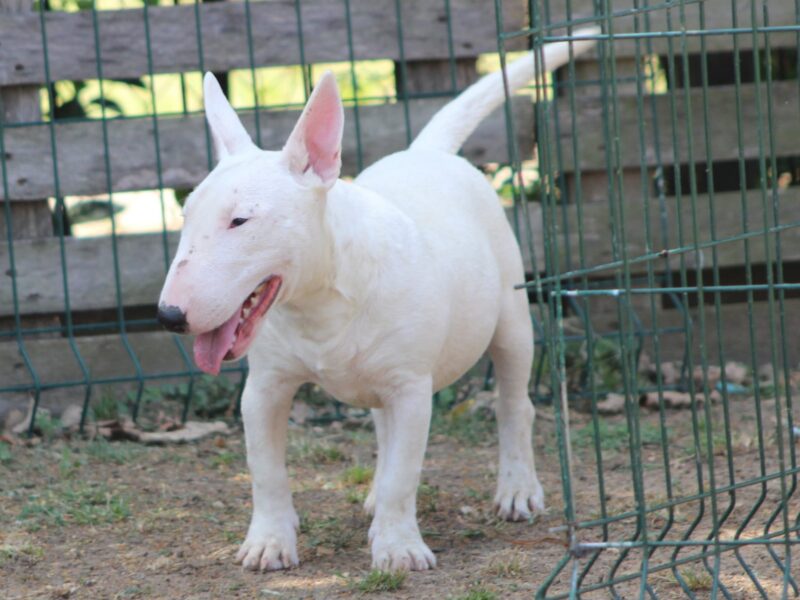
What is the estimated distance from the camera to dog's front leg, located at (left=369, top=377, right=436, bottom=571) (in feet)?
11.7

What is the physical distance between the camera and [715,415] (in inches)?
220

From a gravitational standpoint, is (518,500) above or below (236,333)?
below

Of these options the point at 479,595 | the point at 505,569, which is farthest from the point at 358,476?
the point at 479,595

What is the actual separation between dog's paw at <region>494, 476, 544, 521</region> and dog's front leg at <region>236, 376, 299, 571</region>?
834 millimetres

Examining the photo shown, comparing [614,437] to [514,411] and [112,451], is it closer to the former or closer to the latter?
[514,411]

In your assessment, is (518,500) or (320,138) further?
(518,500)

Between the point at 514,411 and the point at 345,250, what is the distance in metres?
1.12

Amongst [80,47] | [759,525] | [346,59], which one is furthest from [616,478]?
[80,47]

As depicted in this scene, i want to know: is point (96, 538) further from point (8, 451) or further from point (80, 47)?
point (80, 47)

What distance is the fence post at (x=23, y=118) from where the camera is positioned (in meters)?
5.81

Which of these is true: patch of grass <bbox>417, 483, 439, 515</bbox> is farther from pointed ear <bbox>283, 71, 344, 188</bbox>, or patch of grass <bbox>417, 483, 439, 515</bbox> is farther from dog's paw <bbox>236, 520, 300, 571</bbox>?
pointed ear <bbox>283, 71, 344, 188</bbox>

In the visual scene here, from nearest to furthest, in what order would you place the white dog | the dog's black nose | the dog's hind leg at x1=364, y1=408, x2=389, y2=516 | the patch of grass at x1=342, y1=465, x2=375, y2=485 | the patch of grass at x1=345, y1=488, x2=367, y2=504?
the dog's black nose
the white dog
the dog's hind leg at x1=364, y1=408, x2=389, y2=516
the patch of grass at x1=345, y1=488, x2=367, y2=504
the patch of grass at x1=342, y1=465, x2=375, y2=485

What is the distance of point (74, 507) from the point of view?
442cm

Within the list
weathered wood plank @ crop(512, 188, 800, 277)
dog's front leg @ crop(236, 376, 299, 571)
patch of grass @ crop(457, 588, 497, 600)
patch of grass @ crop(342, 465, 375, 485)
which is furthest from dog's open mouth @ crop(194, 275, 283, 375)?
weathered wood plank @ crop(512, 188, 800, 277)
